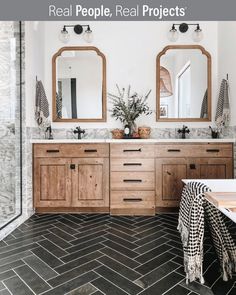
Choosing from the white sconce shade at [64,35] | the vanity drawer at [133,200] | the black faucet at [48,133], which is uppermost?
the white sconce shade at [64,35]

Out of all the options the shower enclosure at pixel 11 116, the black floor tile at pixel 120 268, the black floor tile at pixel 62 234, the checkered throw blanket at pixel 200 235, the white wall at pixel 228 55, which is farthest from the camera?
the white wall at pixel 228 55

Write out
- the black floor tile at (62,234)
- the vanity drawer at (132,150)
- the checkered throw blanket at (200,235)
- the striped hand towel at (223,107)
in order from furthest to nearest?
the striped hand towel at (223,107) < the vanity drawer at (132,150) < the black floor tile at (62,234) < the checkered throw blanket at (200,235)

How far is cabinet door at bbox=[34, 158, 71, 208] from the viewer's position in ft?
10.5

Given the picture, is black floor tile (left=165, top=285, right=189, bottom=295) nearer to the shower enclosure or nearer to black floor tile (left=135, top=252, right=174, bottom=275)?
black floor tile (left=135, top=252, right=174, bottom=275)

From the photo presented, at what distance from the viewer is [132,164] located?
3143 millimetres

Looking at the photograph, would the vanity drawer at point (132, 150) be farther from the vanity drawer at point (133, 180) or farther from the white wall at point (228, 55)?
the white wall at point (228, 55)

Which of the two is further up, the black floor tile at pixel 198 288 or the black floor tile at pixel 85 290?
the black floor tile at pixel 85 290

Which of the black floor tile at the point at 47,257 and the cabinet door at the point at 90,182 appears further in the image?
the cabinet door at the point at 90,182

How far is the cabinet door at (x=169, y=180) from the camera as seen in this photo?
318cm

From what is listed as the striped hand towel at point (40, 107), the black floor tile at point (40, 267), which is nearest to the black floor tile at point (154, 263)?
the black floor tile at point (40, 267)

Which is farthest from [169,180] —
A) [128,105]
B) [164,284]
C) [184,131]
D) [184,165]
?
[164,284]

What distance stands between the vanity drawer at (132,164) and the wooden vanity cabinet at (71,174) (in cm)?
13

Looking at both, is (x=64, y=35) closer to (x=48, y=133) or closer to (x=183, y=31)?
(x=48, y=133)

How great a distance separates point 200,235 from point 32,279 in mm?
1191
